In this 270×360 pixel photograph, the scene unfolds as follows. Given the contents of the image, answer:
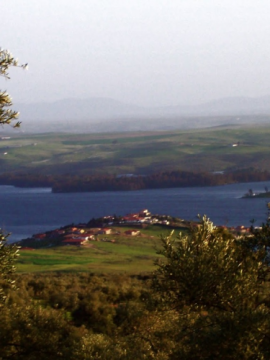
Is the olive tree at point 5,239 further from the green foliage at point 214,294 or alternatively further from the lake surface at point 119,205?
the lake surface at point 119,205

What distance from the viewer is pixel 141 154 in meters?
110

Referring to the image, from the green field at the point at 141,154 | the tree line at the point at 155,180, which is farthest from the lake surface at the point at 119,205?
the green field at the point at 141,154

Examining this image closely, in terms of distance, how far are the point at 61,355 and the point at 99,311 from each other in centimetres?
451

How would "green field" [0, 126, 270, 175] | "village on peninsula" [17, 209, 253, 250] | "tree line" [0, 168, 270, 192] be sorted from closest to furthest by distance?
"village on peninsula" [17, 209, 253, 250]
"tree line" [0, 168, 270, 192]
"green field" [0, 126, 270, 175]

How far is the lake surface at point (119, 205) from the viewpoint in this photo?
5388 centimetres

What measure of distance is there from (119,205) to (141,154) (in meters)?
44.1

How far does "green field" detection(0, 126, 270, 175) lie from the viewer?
317ft

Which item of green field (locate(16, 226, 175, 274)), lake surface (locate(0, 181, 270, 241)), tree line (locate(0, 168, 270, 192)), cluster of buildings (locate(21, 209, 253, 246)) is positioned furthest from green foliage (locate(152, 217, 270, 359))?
tree line (locate(0, 168, 270, 192))

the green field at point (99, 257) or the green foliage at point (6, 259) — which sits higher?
the green foliage at point (6, 259)

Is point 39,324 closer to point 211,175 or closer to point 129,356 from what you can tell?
point 129,356

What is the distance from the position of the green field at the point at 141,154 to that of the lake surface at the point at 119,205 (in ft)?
48.6

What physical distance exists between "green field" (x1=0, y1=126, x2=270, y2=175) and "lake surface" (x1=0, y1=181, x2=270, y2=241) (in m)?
14.8

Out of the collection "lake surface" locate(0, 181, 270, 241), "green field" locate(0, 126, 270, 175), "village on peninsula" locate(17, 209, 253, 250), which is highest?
"green field" locate(0, 126, 270, 175)

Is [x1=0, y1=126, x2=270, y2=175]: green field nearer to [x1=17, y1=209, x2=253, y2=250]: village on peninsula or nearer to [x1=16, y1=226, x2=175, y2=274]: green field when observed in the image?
[x1=17, y1=209, x2=253, y2=250]: village on peninsula
